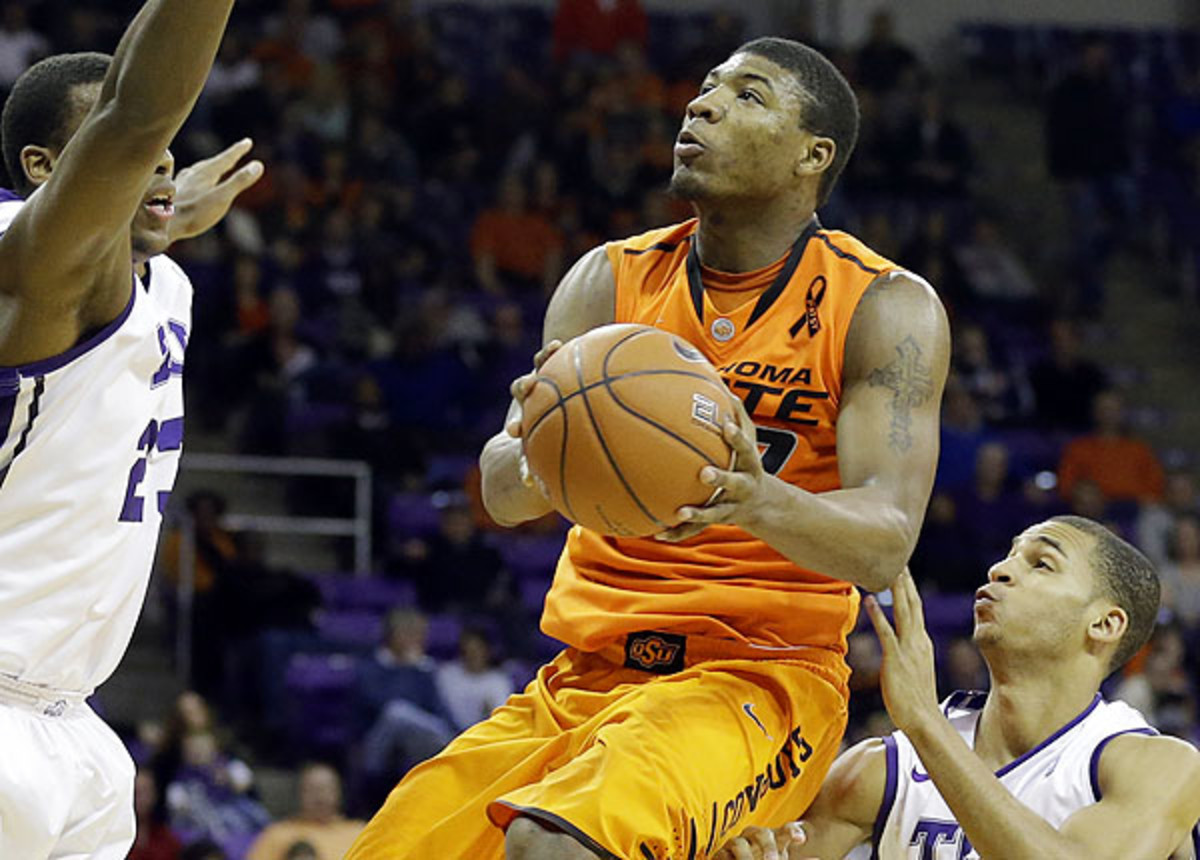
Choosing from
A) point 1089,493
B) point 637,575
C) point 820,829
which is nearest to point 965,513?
point 1089,493

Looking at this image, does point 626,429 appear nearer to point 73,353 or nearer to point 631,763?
point 631,763

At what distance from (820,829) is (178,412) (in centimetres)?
192

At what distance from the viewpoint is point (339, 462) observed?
37.0 ft

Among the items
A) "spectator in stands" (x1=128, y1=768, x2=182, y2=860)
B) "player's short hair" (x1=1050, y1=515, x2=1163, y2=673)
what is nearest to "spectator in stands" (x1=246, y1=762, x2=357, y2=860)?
"spectator in stands" (x1=128, y1=768, x2=182, y2=860)

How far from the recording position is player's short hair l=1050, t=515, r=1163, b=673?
4828 mm

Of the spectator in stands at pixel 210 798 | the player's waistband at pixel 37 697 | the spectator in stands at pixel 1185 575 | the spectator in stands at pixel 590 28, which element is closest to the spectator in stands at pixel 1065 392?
the spectator in stands at pixel 1185 575

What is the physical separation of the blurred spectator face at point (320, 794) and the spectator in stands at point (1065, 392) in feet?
22.7

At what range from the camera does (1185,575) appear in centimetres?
1158

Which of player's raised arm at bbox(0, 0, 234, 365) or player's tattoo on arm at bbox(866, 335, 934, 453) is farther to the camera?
player's tattoo on arm at bbox(866, 335, 934, 453)

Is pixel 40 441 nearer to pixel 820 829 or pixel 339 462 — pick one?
pixel 820 829

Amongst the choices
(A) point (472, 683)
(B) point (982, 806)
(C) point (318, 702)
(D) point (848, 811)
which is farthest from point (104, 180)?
(C) point (318, 702)

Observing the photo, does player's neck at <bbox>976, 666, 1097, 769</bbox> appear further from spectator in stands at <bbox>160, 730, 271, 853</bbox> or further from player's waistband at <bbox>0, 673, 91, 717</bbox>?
spectator in stands at <bbox>160, 730, 271, 853</bbox>

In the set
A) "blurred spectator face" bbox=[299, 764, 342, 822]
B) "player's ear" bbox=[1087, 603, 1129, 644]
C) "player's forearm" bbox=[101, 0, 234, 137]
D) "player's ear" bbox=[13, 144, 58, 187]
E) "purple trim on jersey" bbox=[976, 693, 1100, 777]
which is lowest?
"blurred spectator face" bbox=[299, 764, 342, 822]

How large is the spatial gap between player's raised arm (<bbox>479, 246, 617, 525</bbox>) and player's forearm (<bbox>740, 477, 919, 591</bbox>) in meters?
0.48
